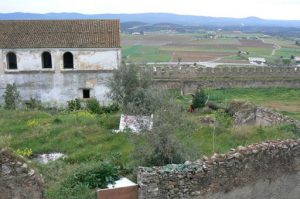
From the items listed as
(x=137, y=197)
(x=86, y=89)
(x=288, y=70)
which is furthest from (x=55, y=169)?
(x=288, y=70)

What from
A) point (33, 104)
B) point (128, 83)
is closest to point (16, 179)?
point (128, 83)

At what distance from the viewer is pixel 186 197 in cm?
962

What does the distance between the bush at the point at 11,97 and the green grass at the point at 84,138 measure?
452cm

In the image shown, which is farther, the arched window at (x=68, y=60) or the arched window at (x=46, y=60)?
the arched window at (x=68, y=60)

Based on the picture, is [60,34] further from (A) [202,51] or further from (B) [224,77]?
(A) [202,51]

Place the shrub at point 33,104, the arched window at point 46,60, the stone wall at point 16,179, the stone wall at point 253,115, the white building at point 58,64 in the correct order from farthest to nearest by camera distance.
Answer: the arched window at point 46,60
the white building at point 58,64
the shrub at point 33,104
the stone wall at point 253,115
the stone wall at point 16,179

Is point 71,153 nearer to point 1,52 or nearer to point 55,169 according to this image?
point 55,169

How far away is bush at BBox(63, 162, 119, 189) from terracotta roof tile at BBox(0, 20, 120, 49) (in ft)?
61.4

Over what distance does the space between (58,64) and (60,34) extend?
6.78 feet

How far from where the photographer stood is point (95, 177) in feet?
33.4

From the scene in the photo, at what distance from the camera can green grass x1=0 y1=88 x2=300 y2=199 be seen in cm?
1193

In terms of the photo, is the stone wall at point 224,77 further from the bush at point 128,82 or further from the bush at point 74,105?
the bush at point 128,82

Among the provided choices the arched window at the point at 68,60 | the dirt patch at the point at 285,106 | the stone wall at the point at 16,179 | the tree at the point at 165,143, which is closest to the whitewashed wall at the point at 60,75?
the arched window at the point at 68,60

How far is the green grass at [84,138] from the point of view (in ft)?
39.1
